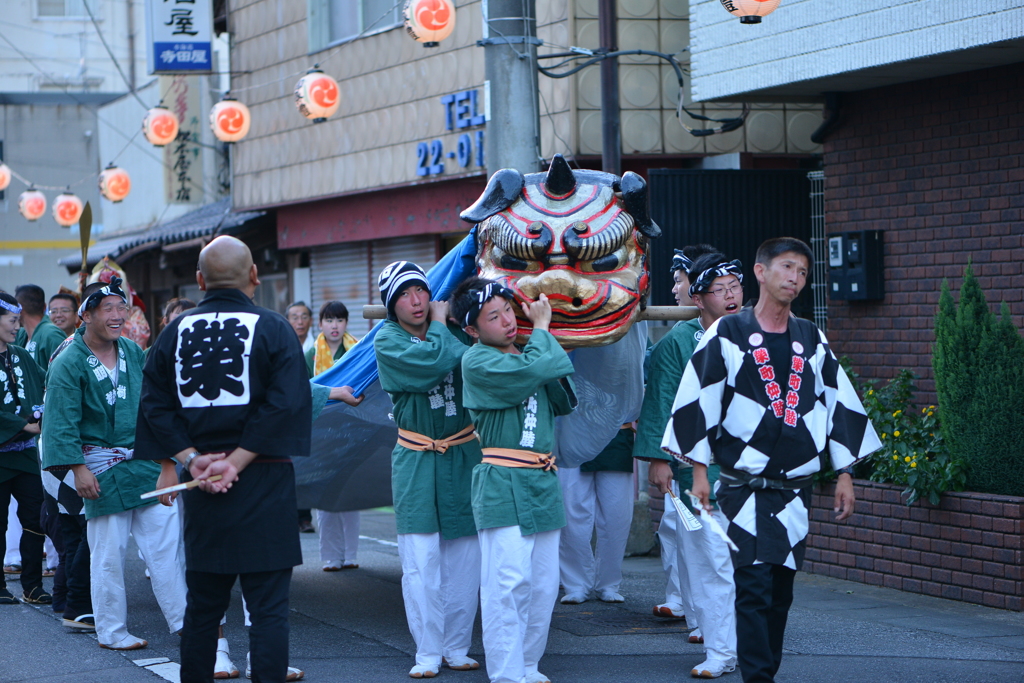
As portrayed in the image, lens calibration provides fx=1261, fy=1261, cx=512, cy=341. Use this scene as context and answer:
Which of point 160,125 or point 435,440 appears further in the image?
point 160,125

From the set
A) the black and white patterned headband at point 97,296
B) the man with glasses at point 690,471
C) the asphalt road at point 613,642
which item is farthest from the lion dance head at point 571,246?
the black and white patterned headband at point 97,296

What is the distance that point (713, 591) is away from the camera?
6121 mm

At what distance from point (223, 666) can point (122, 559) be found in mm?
1034

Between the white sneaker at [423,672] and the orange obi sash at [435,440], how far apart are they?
3.46 feet

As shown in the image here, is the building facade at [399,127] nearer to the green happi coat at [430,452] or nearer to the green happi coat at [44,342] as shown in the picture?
the green happi coat at [430,452]

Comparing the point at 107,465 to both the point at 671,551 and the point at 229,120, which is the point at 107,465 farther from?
the point at 229,120

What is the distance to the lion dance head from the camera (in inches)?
234

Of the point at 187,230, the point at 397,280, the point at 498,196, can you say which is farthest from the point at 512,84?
the point at 187,230

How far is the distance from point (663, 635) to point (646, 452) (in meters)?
1.08

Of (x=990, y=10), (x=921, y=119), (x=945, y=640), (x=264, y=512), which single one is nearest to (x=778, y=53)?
(x=921, y=119)

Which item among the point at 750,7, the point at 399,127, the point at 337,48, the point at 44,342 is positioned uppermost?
the point at 337,48

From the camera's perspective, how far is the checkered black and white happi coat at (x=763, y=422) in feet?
16.7

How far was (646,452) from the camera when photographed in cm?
666

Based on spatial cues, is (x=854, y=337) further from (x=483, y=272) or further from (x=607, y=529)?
(x=483, y=272)
